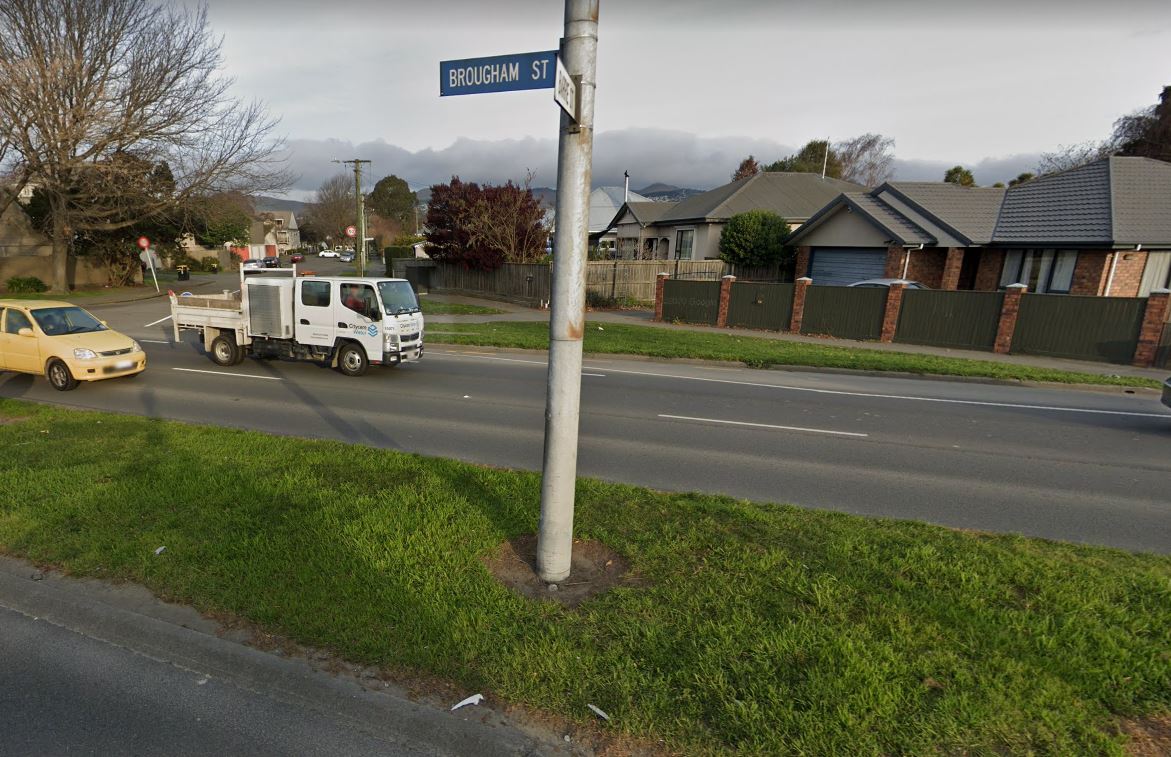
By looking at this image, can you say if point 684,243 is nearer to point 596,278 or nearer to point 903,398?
point 596,278

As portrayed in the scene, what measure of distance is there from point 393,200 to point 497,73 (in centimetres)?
10450

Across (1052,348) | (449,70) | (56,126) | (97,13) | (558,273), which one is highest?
(97,13)

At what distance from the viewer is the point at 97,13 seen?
23.0 metres

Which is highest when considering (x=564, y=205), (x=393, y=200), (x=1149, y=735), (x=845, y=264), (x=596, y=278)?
(x=393, y=200)

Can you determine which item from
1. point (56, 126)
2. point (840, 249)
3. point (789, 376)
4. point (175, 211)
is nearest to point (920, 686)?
point (789, 376)

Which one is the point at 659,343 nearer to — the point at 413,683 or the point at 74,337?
the point at 74,337

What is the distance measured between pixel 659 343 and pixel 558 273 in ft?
41.6

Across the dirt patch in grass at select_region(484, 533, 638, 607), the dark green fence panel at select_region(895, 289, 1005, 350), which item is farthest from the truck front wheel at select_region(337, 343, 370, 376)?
the dark green fence panel at select_region(895, 289, 1005, 350)

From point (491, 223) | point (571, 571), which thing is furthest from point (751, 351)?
point (491, 223)

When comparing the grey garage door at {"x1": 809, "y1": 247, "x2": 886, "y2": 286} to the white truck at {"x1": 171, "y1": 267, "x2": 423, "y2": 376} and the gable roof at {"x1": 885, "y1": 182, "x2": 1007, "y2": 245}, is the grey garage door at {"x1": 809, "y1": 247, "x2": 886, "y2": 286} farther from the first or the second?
the white truck at {"x1": 171, "y1": 267, "x2": 423, "y2": 376}

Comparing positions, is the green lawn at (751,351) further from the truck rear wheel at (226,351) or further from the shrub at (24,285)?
the shrub at (24,285)

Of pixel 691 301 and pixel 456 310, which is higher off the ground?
pixel 691 301

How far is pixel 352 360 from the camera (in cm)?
1117

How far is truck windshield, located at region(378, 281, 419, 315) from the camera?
10820 millimetres
